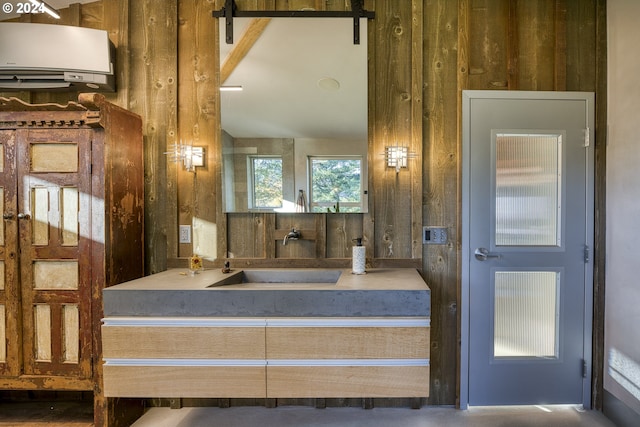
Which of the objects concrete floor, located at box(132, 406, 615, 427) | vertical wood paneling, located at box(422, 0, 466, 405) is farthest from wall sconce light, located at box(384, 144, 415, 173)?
concrete floor, located at box(132, 406, 615, 427)

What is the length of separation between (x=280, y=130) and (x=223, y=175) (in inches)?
20.9

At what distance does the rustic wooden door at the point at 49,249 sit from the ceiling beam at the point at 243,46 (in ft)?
3.25

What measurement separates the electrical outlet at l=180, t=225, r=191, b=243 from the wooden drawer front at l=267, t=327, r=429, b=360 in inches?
44.2

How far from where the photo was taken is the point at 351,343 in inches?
64.3

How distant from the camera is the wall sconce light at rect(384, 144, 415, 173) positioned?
2240 millimetres

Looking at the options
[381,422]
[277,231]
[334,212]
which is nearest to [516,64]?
[334,212]

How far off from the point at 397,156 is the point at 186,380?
74.1 inches

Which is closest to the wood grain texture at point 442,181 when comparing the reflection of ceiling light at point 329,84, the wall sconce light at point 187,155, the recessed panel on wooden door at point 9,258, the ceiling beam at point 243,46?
the reflection of ceiling light at point 329,84

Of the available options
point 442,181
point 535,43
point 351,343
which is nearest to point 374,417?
point 351,343

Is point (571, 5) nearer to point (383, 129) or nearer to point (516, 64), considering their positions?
point (516, 64)

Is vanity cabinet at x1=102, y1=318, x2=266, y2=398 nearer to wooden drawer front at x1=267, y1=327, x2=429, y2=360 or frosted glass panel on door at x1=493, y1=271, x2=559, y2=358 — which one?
wooden drawer front at x1=267, y1=327, x2=429, y2=360

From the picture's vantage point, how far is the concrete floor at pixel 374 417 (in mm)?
2102

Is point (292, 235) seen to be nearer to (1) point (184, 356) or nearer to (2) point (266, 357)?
(2) point (266, 357)

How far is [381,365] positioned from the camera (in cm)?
163
